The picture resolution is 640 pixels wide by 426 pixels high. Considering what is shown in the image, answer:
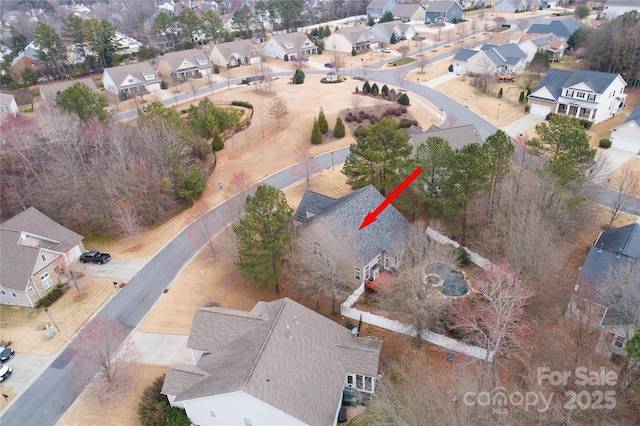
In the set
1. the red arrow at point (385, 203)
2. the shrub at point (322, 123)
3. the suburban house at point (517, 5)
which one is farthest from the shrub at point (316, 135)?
the suburban house at point (517, 5)

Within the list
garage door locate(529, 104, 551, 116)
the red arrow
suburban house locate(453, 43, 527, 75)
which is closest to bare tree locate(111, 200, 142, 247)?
the red arrow

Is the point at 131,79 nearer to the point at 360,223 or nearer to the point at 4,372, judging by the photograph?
the point at 4,372

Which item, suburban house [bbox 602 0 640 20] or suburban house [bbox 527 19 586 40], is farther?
suburban house [bbox 602 0 640 20]

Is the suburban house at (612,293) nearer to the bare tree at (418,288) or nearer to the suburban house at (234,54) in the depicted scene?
the bare tree at (418,288)

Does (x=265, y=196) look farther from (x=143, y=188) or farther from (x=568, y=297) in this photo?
(x=568, y=297)

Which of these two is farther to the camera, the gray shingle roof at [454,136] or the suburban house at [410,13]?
the suburban house at [410,13]

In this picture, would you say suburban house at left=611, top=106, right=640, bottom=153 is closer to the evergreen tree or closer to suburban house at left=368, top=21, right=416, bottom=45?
the evergreen tree

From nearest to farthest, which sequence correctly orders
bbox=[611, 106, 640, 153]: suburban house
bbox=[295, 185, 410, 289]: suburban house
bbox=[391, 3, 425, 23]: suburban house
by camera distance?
bbox=[295, 185, 410, 289]: suburban house
bbox=[611, 106, 640, 153]: suburban house
bbox=[391, 3, 425, 23]: suburban house

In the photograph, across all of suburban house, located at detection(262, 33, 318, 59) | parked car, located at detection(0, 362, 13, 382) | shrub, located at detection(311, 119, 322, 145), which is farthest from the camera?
suburban house, located at detection(262, 33, 318, 59)
